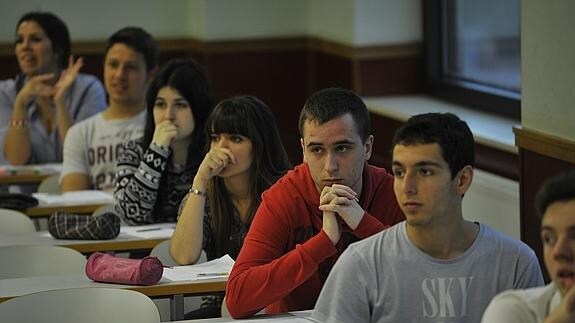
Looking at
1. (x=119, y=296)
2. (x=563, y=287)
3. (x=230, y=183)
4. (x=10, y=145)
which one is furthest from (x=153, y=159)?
(x=563, y=287)

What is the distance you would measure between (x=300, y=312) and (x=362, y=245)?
26.1 inches

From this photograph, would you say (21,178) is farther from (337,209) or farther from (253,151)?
(337,209)

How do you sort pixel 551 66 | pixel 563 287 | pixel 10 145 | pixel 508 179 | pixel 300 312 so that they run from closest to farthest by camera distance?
pixel 563 287, pixel 300 312, pixel 551 66, pixel 508 179, pixel 10 145

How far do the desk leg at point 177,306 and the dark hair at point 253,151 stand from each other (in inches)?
16.1

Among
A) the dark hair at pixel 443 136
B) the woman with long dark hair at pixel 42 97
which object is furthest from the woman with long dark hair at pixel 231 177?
the woman with long dark hair at pixel 42 97

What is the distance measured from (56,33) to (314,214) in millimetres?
3970

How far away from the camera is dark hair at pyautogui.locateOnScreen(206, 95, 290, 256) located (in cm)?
466

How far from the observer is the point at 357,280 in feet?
10.8

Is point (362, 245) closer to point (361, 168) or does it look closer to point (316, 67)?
point (361, 168)

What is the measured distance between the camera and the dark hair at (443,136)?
3.24m

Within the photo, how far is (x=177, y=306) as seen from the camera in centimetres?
436

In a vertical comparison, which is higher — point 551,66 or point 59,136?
point 551,66

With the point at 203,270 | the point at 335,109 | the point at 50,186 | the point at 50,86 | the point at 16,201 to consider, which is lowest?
the point at 50,186

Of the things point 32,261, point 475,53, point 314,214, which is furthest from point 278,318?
point 475,53
